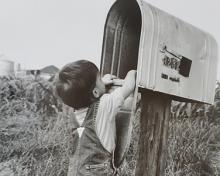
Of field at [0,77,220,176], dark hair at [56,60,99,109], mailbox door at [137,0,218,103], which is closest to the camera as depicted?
mailbox door at [137,0,218,103]

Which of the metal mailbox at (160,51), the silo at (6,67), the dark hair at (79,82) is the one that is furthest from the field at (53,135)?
the dark hair at (79,82)

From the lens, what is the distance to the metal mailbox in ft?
7.92

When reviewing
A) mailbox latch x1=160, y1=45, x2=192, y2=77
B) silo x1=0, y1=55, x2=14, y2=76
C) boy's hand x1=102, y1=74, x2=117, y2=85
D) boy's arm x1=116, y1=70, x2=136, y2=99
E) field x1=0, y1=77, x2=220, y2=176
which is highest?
silo x1=0, y1=55, x2=14, y2=76

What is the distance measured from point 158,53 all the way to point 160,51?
0.05 feet

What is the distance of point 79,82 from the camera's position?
8.25ft

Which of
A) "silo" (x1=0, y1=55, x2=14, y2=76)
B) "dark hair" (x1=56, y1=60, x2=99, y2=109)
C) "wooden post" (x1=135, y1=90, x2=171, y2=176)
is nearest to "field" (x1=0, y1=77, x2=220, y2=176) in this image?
"silo" (x1=0, y1=55, x2=14, y2=76)

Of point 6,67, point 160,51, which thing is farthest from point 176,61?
point 6,67

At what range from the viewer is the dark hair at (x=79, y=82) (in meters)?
2.52

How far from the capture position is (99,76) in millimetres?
2555

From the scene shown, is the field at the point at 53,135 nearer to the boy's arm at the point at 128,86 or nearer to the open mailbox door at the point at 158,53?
the open mailbox door at the point at 158,53

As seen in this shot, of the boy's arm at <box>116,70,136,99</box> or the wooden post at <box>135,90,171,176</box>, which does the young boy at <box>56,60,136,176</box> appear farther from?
the wooden post at <box>135,90,171,176</box>

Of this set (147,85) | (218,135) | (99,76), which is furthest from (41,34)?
(218,135)

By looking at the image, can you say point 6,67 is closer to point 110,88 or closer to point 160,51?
point 110,88

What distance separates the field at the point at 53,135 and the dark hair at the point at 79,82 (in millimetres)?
1415
